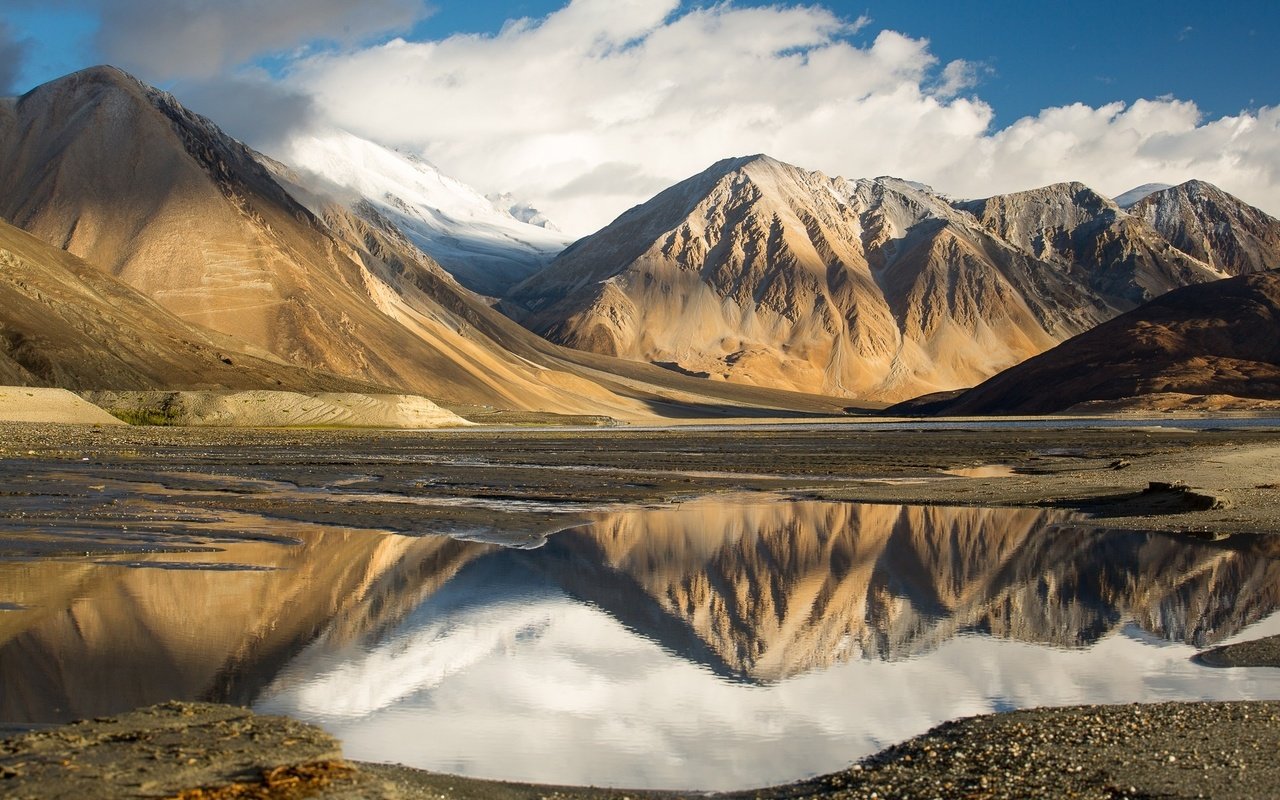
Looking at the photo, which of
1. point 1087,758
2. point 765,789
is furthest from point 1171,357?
point 765,789

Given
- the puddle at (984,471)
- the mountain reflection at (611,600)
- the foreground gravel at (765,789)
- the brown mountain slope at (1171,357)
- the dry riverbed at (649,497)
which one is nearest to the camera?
the foreground gravel at (765,789)

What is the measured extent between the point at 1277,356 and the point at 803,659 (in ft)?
516

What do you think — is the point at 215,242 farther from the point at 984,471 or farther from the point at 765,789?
the point at 765,789

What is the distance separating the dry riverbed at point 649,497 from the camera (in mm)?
9312

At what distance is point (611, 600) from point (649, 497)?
18019 millimetres

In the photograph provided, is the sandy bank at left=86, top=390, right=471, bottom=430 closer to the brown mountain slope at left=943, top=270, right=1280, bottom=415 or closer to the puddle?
the puddle

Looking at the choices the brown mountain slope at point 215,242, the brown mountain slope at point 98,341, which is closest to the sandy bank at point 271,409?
the brown mountain slope at point 98,341

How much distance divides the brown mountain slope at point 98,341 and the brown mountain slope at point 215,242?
A: 14.9m

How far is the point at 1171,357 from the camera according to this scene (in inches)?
6063

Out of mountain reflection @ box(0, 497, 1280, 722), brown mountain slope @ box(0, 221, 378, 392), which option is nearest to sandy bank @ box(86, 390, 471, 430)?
brown mountain slope @ box(0, 221, 378, 392)

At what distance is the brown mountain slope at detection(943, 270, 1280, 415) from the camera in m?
146

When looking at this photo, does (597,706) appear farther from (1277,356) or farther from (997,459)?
(1277,356)

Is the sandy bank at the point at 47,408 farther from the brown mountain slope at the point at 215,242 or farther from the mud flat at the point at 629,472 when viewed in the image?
the brown mountain slope at the point at 215,242

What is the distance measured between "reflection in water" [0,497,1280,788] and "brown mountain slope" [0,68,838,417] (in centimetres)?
10654
